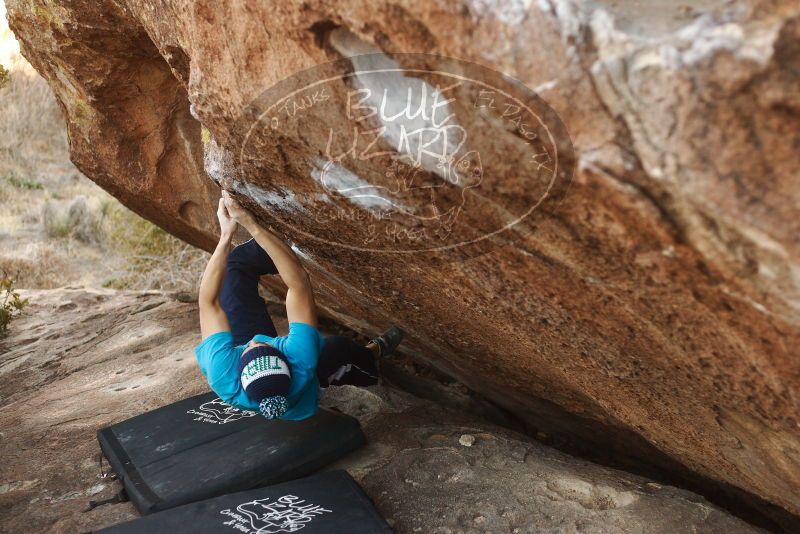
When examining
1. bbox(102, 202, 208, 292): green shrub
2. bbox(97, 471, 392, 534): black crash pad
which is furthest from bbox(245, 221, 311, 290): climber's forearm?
bbox(102, 202, 208, 292): green shrub

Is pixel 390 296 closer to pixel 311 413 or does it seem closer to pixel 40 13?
pixel 311 413

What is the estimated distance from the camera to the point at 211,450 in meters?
2.92

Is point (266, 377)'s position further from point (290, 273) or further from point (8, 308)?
point (8, 308)

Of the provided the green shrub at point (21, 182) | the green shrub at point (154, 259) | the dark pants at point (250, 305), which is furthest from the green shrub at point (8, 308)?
the green shrub at point (21, 182)

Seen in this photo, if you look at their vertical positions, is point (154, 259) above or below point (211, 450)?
above

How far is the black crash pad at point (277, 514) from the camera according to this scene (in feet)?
7.66

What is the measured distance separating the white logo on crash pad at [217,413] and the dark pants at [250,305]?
13.9 inches

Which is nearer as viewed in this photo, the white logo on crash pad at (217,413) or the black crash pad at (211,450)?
the black crash pad at (211,450)

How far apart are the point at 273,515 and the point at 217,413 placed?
0.89 m

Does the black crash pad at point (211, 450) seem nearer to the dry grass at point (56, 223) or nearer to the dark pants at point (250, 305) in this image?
the dark pants at point (250, 305)

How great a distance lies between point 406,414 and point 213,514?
3.79 ft

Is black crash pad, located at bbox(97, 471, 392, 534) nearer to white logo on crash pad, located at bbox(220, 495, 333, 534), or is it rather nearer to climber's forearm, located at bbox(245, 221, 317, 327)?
white logo on crash pad, located at bbox(220, 495, 333, 534)

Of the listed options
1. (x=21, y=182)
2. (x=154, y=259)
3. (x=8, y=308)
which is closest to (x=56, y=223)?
(x=21, y=182)

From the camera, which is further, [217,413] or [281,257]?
[217,413]
